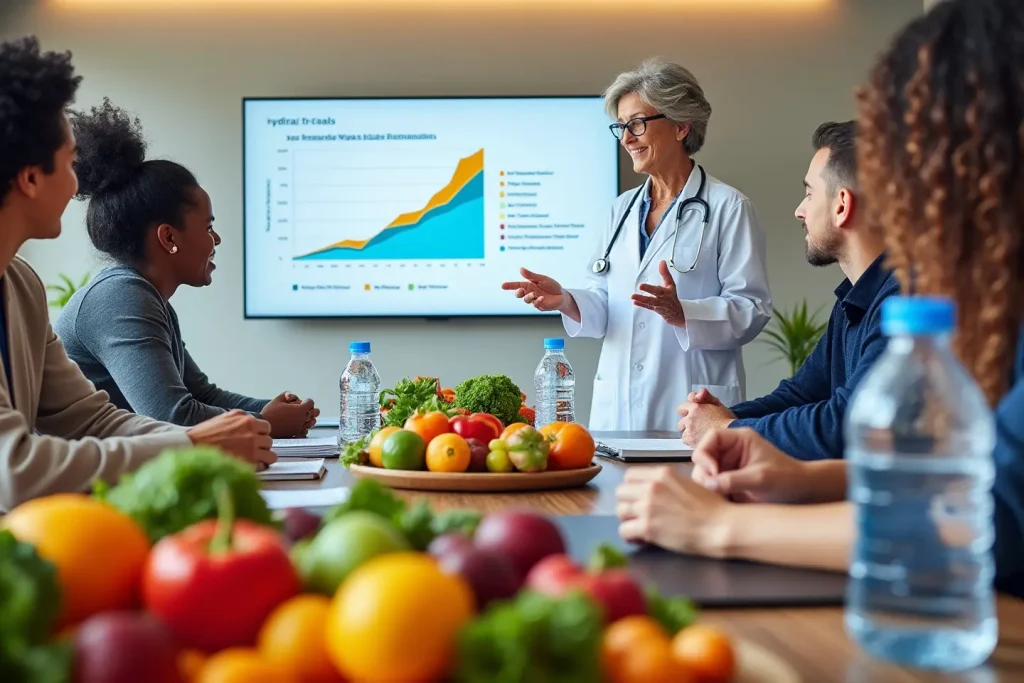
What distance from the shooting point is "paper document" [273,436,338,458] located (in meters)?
2.28

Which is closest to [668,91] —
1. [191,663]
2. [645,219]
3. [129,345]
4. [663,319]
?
[645,219]

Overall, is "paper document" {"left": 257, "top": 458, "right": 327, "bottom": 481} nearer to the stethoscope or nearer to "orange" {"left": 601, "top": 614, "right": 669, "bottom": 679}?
"orange" {"left": 601, "top": 614, "right": 669, "bottom": 679}

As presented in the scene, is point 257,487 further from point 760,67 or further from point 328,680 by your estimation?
point 760,67

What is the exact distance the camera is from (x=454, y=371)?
15.3 feet

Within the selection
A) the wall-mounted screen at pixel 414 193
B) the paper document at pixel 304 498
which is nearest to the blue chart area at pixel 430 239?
the wall-mounted screen at pixel 414 193

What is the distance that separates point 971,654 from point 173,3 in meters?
4.51

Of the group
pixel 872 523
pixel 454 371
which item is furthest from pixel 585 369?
pixel 872 523

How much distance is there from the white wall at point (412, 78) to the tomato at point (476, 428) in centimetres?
268

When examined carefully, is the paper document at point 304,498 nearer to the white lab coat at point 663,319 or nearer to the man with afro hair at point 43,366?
the man with afro hair at point 43,366

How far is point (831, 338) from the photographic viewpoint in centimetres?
258

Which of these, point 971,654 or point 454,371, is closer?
point 971,654

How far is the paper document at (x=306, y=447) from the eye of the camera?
2.28m

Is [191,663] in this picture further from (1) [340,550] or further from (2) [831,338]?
(2) [831,338]

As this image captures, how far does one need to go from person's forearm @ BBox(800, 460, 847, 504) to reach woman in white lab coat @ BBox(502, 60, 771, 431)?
1918 mm
